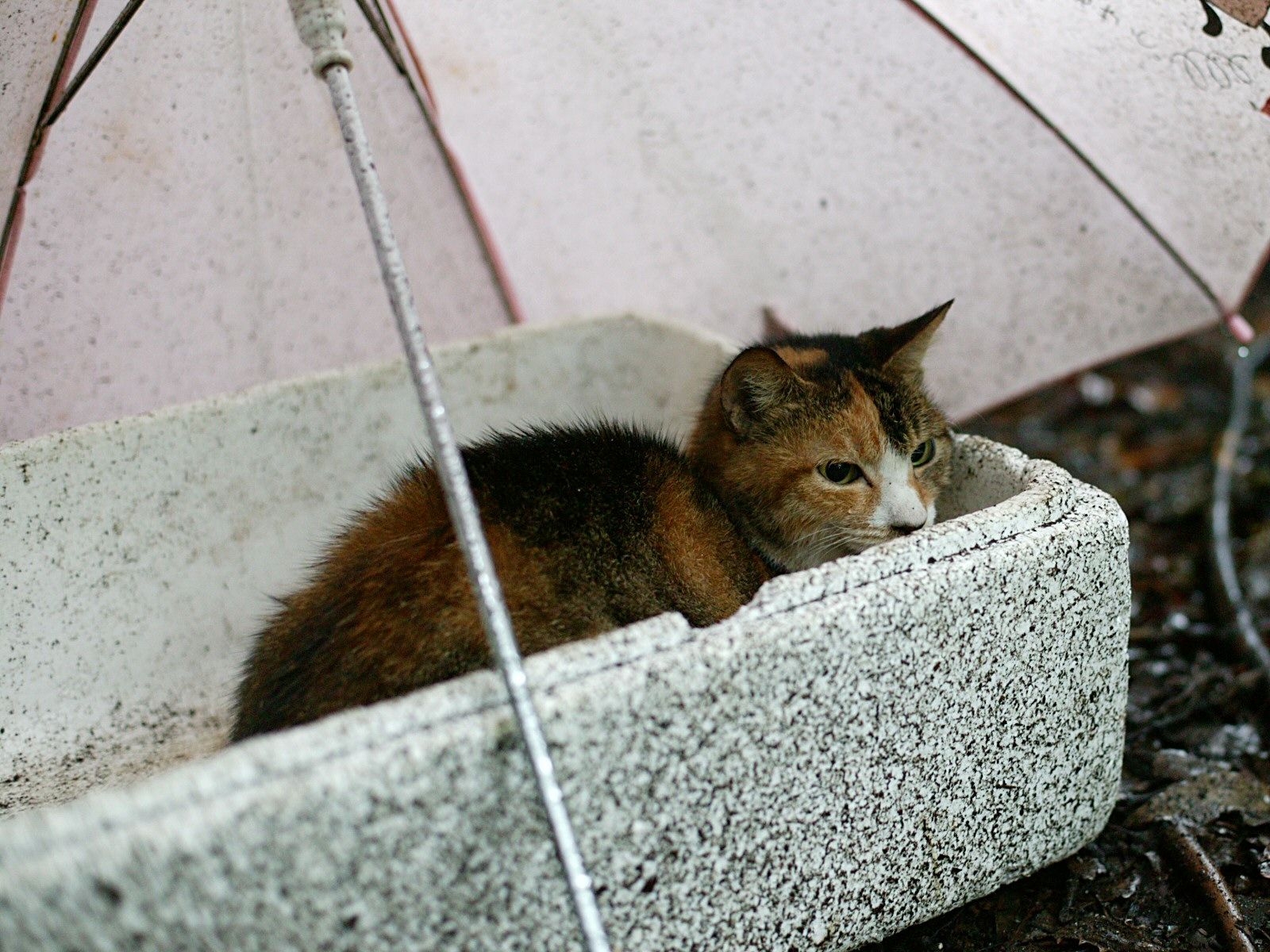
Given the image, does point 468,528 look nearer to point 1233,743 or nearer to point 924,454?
point 924,454

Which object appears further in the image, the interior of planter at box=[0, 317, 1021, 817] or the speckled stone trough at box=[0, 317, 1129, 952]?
the interior of planter at box=[0, 317, 1021, 817]

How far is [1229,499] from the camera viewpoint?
2.82m

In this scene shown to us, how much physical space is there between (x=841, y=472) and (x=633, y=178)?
999 millimetres

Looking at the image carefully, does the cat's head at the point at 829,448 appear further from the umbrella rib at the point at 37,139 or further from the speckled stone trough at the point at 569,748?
the umbrella rib at the point at 37,139

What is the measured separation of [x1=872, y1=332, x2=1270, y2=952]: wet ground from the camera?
5.14 ft

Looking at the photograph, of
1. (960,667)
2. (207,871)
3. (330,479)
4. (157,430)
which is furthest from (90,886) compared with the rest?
(330,479)

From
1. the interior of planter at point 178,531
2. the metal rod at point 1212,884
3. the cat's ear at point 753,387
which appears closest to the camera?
the metal rod at point 1212,884

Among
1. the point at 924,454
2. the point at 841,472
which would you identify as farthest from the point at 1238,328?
the point at 841,472

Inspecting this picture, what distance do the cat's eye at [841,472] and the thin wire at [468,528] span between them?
717mm

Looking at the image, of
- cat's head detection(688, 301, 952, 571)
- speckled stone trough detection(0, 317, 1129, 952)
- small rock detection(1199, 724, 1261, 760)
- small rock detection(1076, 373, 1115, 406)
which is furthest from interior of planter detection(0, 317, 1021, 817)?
small rock detection(1076, 373, 1115, 406)

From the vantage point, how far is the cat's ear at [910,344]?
1.71 meters

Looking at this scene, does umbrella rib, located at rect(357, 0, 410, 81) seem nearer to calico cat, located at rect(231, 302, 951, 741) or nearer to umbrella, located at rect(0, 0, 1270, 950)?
umbrella, located at rect(0, 0, 1270, 950)

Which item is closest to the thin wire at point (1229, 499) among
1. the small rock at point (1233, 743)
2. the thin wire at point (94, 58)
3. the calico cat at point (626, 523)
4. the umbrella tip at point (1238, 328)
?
the umbrella tip at point (1238, 328)

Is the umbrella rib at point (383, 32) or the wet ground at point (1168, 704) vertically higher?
the umbrella rib at point (383, 32)
